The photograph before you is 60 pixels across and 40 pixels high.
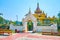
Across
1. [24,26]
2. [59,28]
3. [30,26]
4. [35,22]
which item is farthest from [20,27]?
[59,28]

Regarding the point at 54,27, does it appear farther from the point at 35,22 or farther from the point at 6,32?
the point at 6,32

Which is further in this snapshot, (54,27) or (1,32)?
(54,27)

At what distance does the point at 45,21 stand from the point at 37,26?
18.4 feet

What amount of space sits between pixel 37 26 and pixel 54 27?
2509 millimetres

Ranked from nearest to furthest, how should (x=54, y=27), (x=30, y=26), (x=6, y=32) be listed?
(x=6, y=32), (x=54, y=27), (x=30, y=26)

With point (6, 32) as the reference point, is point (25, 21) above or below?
above

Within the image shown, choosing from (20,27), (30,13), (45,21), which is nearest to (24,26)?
(20,27)

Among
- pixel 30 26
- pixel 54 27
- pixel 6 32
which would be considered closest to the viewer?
pixel 6 32

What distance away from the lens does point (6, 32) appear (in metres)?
19.0

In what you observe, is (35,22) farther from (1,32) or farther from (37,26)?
(1,32)

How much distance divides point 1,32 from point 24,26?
540 cm

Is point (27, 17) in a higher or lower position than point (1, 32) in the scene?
higher

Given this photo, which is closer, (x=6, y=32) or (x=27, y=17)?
(x=6, y=32)

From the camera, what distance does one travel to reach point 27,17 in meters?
23.9
